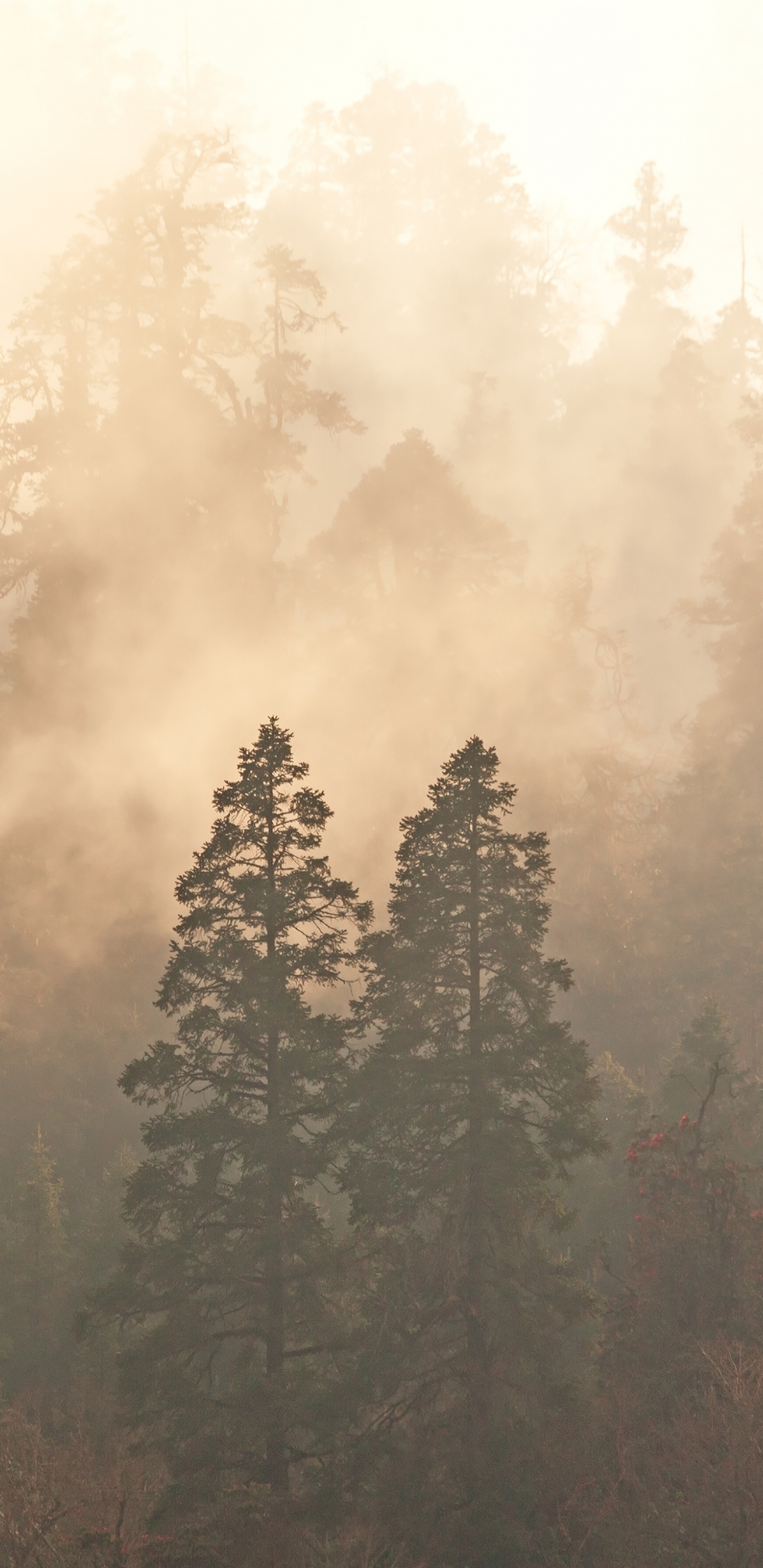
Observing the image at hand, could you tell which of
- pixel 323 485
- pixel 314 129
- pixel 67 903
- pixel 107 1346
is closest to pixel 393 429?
pixel 323 485

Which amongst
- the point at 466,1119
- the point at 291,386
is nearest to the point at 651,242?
the point at 291,386

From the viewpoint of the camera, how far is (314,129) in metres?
67.8

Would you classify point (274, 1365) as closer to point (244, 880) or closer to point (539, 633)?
point (244, 880)

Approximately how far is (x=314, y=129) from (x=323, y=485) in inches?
967

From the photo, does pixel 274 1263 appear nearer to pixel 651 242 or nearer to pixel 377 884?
pixel 377 884

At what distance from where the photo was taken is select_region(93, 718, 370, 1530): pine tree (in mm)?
14945

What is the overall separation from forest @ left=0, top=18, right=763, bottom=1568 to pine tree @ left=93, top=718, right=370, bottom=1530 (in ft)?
0.26

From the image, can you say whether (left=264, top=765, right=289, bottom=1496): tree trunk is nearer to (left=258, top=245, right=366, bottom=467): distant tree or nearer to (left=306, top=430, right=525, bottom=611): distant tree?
(left=306, top=430, right=525, bottom=611): distant tree

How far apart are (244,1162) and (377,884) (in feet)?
82.5

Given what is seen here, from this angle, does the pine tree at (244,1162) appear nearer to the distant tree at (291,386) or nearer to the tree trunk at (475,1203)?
the tree trunk at (475,1203)

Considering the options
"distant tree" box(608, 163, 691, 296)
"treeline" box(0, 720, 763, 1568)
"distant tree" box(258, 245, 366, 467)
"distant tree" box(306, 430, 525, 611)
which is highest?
"distant tree" box(608, 163, 691, 296)

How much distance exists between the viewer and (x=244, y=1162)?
16.3m

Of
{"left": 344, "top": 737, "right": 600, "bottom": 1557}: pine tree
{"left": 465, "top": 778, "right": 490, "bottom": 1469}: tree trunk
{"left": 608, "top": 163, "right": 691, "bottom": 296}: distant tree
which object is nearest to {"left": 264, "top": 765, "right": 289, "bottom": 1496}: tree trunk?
{"left": 344, "top": 737, "right": 600, "bottom": 1557}: pine tree

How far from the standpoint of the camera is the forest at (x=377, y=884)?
15164mm
